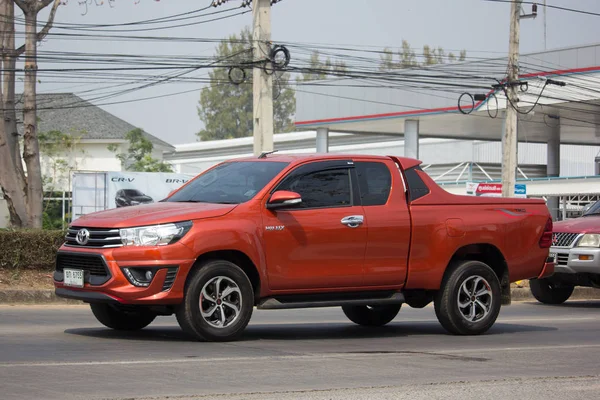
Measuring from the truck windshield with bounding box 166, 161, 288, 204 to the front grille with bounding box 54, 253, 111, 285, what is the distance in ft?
4.27

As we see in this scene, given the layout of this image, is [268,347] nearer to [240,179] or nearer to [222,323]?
[222,323]

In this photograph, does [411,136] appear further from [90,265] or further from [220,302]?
[90,265]

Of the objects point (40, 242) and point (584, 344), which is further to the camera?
point (40, 242)

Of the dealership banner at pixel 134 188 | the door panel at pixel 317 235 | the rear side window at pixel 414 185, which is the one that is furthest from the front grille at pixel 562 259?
the dealership banner at pixel 134 188

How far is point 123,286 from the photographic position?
8930 millimetres

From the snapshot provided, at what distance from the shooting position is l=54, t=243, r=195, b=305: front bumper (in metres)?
8.92

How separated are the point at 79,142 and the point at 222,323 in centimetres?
5050

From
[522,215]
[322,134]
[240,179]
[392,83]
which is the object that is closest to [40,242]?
[240,179]

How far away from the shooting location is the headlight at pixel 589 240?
15375 millimetres

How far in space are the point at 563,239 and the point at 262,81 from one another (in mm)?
10254

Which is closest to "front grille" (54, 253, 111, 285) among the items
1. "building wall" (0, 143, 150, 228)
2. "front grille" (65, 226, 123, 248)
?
"front grille" (65, 226, 123, 248)

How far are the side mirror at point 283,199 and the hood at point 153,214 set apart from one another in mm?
363

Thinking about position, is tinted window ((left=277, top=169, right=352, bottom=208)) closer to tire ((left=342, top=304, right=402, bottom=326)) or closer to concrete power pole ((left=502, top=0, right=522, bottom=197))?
tire ((left=342, top=304, right=402, bottom=326))

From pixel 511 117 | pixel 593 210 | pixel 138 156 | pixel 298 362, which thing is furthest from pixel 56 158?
pixel 298 362
